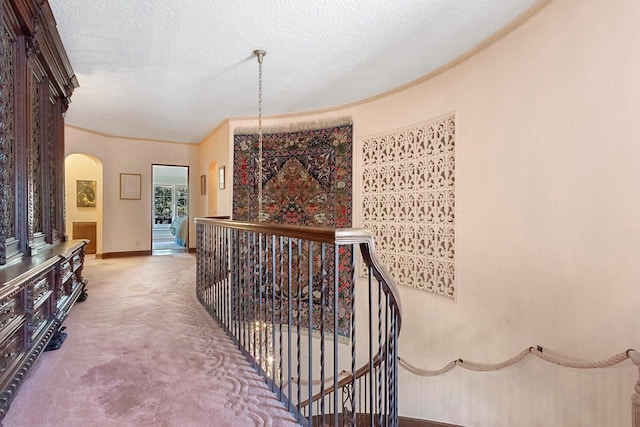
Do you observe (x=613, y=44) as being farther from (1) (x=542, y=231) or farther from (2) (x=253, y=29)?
(2) (x=253, y=29)

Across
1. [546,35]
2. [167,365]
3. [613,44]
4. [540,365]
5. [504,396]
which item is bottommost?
[504,396]

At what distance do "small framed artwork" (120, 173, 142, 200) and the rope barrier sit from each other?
5819 mm

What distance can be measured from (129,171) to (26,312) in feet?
18.8

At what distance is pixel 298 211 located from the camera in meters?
5.02

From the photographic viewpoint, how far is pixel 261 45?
289 cm

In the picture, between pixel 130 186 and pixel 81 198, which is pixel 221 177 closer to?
pixel 130 186

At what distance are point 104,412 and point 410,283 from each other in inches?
114

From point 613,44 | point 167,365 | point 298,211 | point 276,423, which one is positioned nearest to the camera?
point 276,423

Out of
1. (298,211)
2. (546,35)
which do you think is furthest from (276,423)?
(298,211)

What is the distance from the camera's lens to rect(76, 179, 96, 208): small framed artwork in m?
7.12

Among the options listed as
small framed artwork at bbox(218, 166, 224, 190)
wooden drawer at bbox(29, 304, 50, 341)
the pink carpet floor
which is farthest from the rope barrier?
small framed artwork at bbox(218, 166, 224, 190)

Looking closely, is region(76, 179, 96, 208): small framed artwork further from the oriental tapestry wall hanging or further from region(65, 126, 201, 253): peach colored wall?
the oriental tapestry wall hanging

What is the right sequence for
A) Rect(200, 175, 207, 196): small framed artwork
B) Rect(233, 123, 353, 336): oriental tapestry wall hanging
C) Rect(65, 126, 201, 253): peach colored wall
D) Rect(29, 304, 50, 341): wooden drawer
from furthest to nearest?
Rect(200, 175, 207, 196): small framed artwork < Rect(65, 126, 201, 253): peach colored wall < Rect(233, 123, 353, 336): oriental tapestry wall hanging < Rect(29, 304, 50, 341): wooden drawer

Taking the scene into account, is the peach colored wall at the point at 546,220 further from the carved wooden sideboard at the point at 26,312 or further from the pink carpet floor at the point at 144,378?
the carved wooden sideboard at the point at 26,312
